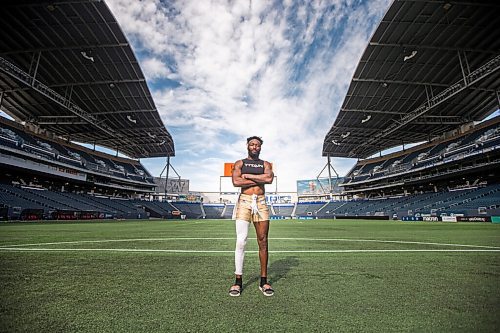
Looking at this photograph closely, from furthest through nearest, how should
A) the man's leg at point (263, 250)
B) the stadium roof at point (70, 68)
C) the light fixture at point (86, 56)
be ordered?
1. the light fixture at point (86, 56)
2. the stadium roof at point (70, 68)
3. the man's leg at point (263, 250)

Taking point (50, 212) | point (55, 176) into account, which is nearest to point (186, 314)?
point (50, 212)

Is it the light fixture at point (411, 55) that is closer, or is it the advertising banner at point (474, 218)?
the light fixture at point (411, 55)

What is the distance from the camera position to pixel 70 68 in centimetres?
2405

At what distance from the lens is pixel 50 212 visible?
26844 mm

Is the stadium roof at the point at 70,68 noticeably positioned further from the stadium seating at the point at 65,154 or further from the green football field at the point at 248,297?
the green football field at the point at 248,297

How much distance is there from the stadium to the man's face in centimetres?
167

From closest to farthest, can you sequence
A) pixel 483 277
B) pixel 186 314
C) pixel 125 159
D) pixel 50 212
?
1. pixel 186 314
2. pixel 483 277
3. pixel 50 212
4. pixel 125 159

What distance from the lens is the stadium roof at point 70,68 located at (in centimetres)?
1834

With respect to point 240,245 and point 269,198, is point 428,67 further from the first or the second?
point 269,198

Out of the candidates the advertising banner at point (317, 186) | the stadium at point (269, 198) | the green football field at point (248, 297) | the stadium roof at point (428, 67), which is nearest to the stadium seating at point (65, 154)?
the stadium at point (269, 198)

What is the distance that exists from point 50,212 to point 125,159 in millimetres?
30175

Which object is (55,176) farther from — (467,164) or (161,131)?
(467,164)

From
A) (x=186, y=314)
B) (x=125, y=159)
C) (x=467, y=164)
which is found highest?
(x=125, y=159)

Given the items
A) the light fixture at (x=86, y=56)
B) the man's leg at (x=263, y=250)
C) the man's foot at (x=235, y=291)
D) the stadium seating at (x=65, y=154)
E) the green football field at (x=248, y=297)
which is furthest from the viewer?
the stadium seating at (x=65, y=154)
